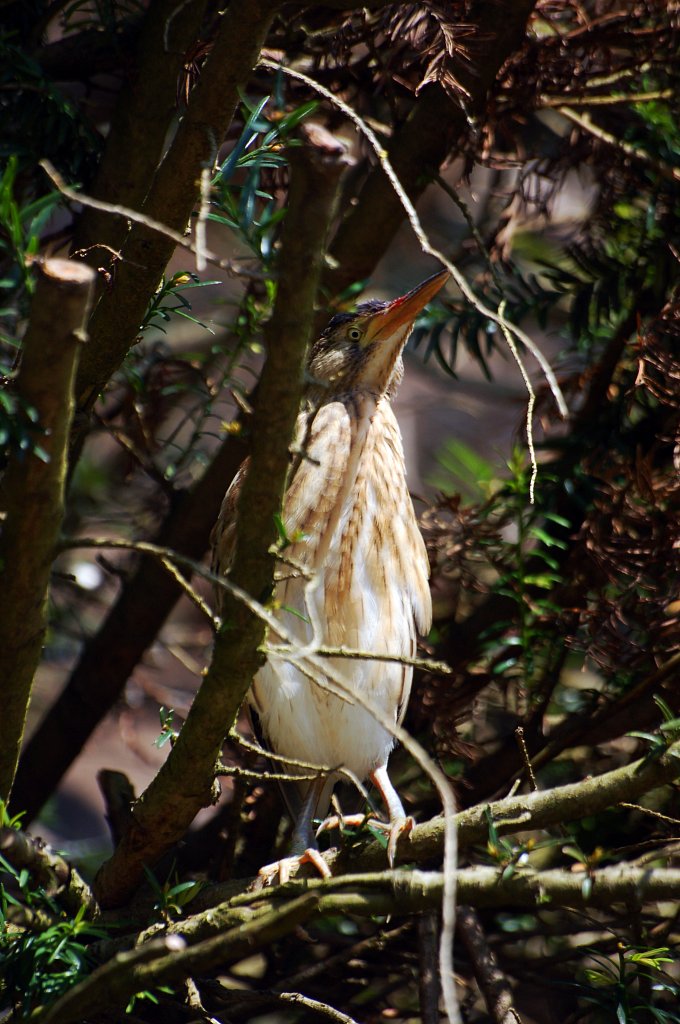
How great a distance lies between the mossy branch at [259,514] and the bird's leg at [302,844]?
0.31m

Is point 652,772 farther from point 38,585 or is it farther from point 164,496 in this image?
point 164,496

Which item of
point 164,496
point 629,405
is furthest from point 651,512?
point 164,496

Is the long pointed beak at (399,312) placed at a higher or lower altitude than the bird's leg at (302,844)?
higher

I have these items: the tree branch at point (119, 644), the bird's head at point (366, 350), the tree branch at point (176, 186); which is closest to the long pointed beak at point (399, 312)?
the bird's head at point (366, 350)

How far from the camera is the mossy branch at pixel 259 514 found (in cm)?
123

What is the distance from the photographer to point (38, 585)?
4.73 feet

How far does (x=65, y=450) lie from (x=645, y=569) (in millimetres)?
1450

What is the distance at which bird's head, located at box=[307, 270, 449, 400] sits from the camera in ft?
8.79

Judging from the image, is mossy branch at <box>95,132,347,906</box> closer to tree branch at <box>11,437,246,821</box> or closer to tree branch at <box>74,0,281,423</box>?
tree branch at <box>74,0,281,423</box>

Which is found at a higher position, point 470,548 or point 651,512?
point 651,512

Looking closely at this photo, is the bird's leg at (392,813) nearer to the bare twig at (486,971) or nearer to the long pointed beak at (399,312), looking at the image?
the bare twig at (486,971)

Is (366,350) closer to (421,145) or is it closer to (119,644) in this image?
(421,145)

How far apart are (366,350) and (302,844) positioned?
1.23 m

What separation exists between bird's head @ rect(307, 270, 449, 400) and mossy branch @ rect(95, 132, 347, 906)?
1216 millimetres
